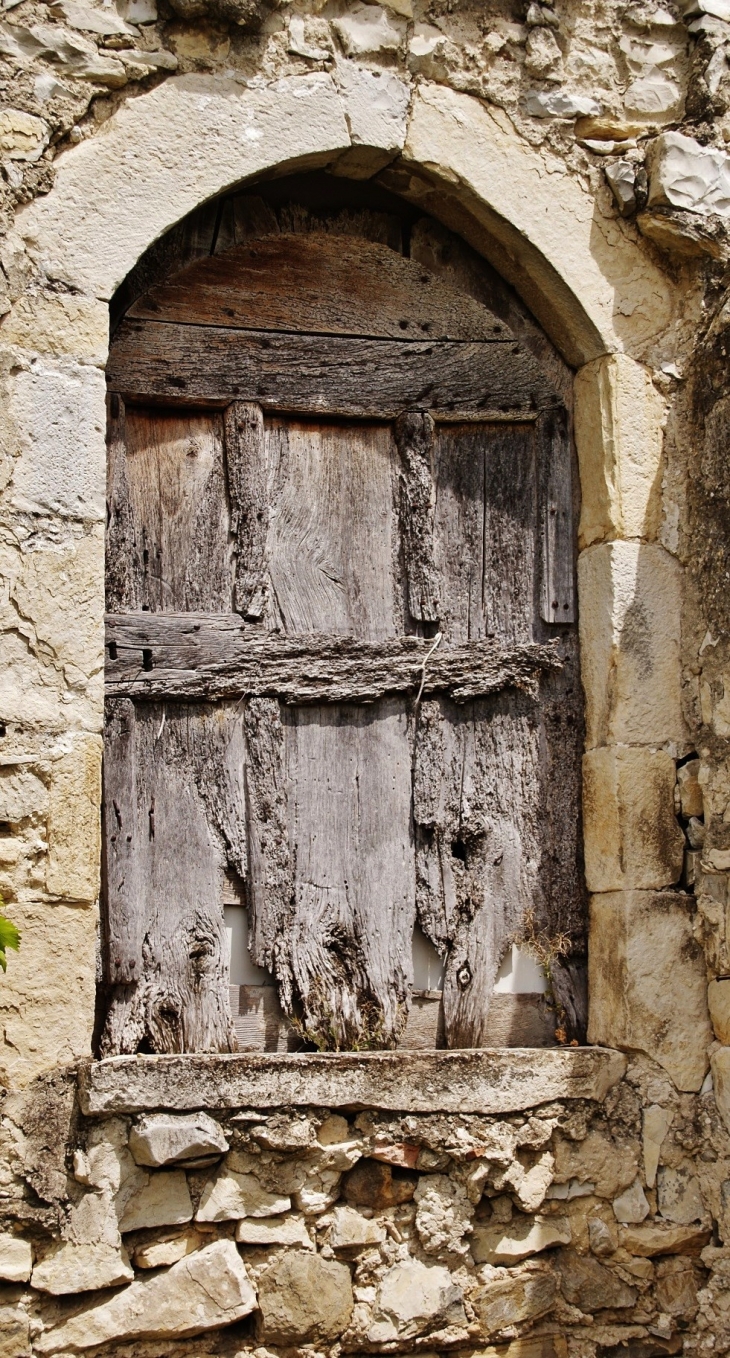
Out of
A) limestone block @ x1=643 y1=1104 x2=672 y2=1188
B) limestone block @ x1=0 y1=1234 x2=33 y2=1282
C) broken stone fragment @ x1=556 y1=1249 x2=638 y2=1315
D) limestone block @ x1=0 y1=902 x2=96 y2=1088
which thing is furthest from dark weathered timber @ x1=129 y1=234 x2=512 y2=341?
broken stone fragment @ x1=556 y1=1249 x2=638 y2=1315

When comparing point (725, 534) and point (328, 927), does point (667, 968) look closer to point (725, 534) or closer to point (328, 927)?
point (328, 927)

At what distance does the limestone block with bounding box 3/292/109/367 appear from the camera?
317cm

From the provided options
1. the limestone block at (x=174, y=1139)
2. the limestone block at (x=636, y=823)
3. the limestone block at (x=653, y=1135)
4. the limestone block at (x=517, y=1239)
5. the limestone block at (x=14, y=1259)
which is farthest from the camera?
the limestone block at (x=636, y=823)

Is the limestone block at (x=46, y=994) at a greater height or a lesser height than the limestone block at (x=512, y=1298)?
greater

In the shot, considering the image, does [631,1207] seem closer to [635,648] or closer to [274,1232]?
[274,1232]

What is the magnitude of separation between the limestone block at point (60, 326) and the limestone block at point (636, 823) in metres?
1.79

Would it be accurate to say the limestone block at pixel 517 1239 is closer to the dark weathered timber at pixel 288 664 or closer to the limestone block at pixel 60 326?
the dark weathered timber at pixel 288 664

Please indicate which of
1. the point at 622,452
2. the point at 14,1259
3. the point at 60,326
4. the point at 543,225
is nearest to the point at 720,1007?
the point at 622,452

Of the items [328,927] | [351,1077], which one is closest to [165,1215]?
[351,1077]

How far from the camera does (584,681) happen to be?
12.2 ft

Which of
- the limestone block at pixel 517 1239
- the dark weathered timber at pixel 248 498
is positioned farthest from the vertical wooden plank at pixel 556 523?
the limestone block at pixel 517 1239

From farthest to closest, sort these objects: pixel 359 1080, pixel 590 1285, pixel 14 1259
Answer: pixel 590 1285 → pixel 359 1080 → pixel 14 1259

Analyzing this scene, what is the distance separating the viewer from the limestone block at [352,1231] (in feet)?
10.4

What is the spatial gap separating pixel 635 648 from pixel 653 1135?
1.34 metres
